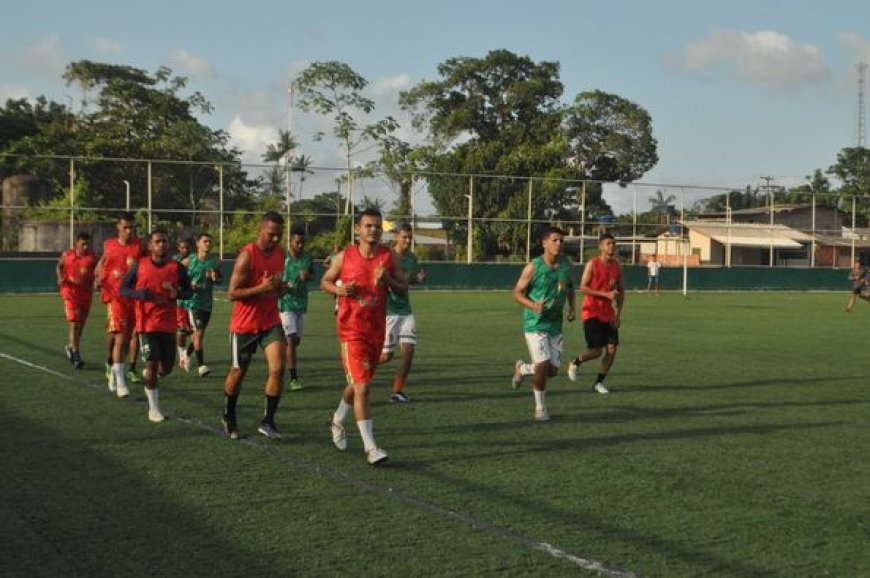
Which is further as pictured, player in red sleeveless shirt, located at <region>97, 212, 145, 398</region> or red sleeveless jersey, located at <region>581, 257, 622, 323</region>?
red sleeveless jersey, located at <region>581, 257, 622, 323</region>

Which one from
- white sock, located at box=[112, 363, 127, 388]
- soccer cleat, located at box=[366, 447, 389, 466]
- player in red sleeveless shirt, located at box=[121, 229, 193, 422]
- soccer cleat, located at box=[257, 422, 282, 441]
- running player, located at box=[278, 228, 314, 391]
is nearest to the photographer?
soccer cleat, located at box=[366, 447, 389, 466]

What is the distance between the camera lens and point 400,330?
1189cm

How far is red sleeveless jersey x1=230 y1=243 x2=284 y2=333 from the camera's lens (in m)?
9.09

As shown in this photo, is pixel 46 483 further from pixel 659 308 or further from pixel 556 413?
pixel 659 308

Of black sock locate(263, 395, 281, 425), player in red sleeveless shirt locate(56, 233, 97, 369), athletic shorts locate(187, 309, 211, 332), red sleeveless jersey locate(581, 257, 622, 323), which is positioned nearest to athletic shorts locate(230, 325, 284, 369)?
black sock locate(263, 395, 281, 425)

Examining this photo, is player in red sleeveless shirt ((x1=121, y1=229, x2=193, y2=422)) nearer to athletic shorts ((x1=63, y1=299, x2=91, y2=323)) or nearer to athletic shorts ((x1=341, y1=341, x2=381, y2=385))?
athletic shorts ((x1=341, y1=341, x2=381, y2=385))

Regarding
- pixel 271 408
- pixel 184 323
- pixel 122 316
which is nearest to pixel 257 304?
pixel 271 408

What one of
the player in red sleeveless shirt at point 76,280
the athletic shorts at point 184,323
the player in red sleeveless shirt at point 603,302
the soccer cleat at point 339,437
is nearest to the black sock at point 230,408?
the soccer cleat at point 339,437

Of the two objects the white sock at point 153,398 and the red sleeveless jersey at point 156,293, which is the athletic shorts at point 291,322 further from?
the white sock at point 153,398

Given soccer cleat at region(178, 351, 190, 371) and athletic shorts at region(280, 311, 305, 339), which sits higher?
athletic shorts at region(280, 311, 305, 339)

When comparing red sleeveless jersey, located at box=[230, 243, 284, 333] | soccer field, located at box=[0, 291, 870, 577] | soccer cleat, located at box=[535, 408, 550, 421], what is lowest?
soccer field, located at box=[0, 291, 870, 577]

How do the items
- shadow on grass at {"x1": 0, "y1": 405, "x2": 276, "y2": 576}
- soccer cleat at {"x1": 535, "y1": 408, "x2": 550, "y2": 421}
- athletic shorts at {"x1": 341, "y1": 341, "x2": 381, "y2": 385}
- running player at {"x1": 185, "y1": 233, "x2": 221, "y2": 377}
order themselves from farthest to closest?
running player at {"x1": 185, "y1": 233, "x2": 221, "y2": 377}, soccer cleat at {"x1": 535, "y1": 408, "x2": 550, "y2": 421}, athletic shorts at {"x1": 341, "y1": 341, "x2": 381, "y2": 385}, shadow on grass at {"x1": 0, "y1": 405, "x2": 276, "y2": 576}

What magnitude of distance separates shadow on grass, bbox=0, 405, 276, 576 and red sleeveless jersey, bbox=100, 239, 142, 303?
15.8ft

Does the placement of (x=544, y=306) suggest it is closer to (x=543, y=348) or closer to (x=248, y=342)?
(x=543, y=348)
